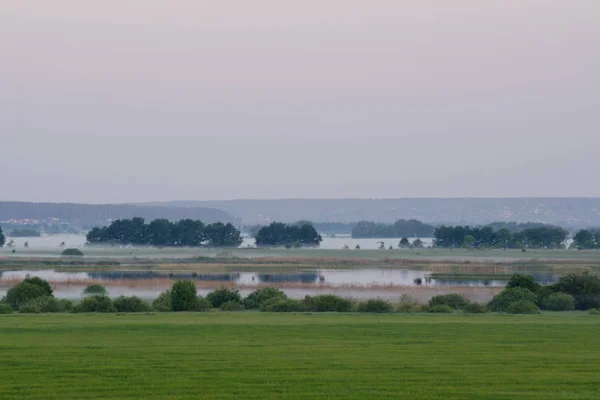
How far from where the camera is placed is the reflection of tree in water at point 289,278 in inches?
2487

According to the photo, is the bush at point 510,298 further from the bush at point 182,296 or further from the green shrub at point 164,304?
the green shrub at point 164,304

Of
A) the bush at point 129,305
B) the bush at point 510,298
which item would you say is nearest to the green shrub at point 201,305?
the bush at point 129,305

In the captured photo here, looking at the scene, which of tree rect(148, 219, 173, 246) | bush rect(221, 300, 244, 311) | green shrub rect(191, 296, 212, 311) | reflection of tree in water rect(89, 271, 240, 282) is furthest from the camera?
tree rect(148, 219, 173, 246)

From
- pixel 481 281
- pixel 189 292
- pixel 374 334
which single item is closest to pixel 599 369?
pixel 374 334

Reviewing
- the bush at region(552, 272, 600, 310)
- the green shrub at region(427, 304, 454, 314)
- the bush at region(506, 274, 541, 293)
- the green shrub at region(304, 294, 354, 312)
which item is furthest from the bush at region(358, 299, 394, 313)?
the bush at region(552, 272, 600, 310)

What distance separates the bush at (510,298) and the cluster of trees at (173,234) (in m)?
94.1

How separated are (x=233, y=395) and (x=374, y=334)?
904cm

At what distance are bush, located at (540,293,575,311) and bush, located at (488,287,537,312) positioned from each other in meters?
0.49

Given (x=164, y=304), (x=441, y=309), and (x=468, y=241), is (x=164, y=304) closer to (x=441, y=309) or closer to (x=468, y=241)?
(x=441, y=309)

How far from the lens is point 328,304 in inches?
1361

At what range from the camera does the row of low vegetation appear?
1318 inches

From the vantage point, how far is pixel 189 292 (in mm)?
34844

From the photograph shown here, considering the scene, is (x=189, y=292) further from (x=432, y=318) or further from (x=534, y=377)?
(x=534, y=377)

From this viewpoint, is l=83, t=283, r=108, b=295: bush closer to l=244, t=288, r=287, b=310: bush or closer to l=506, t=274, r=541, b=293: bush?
l=244, t=288, r=287, b=310: bush
